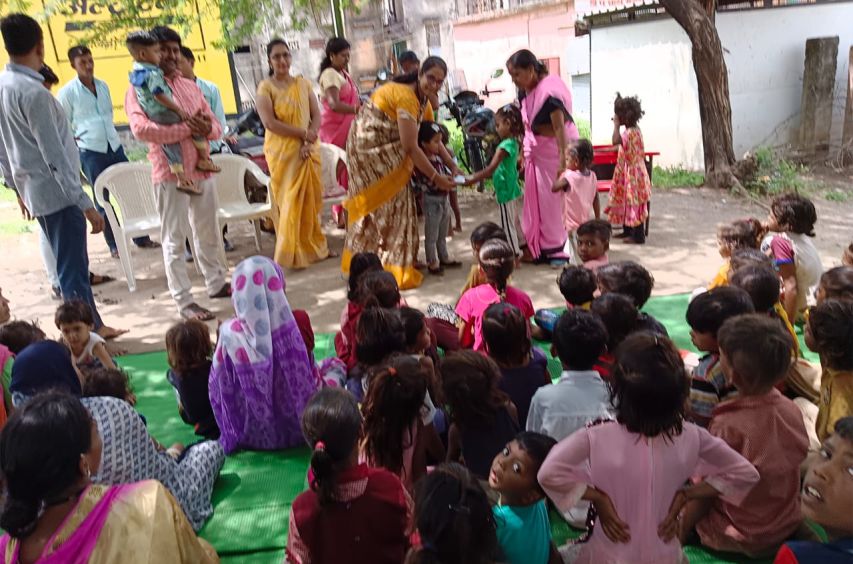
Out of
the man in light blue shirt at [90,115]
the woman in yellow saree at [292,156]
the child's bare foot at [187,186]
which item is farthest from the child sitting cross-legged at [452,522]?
the man in light blue shirt at [90,115]

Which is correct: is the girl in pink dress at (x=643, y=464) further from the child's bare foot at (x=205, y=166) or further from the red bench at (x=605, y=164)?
the red bench at (x=605, y=164)

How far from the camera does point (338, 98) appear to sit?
6.76 metres

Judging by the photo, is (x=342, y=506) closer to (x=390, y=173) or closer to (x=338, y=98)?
(x=390, y=173)

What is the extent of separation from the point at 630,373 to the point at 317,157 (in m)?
4.45

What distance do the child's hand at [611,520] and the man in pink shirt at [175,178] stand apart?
11.5 feet

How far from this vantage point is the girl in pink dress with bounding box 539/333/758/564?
1740 millimetres

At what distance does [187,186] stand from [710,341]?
139 inches

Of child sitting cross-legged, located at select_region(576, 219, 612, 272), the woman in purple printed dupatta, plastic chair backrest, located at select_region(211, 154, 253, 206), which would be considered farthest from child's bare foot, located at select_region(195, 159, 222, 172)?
child sitting cross-legged, located at select_region(576, 219, 612, 272)

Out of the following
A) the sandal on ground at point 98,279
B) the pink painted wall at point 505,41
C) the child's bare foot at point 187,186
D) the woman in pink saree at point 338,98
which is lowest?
the sandal on ground at point 98,279

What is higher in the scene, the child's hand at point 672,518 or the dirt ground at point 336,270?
the child's hand at point 672,518

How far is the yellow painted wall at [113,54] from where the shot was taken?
10.4 m

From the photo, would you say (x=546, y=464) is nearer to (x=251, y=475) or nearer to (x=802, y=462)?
(x=802, y=462)

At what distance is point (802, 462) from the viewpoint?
2035 mm

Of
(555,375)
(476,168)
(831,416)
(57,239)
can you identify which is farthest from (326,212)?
(831,416)
